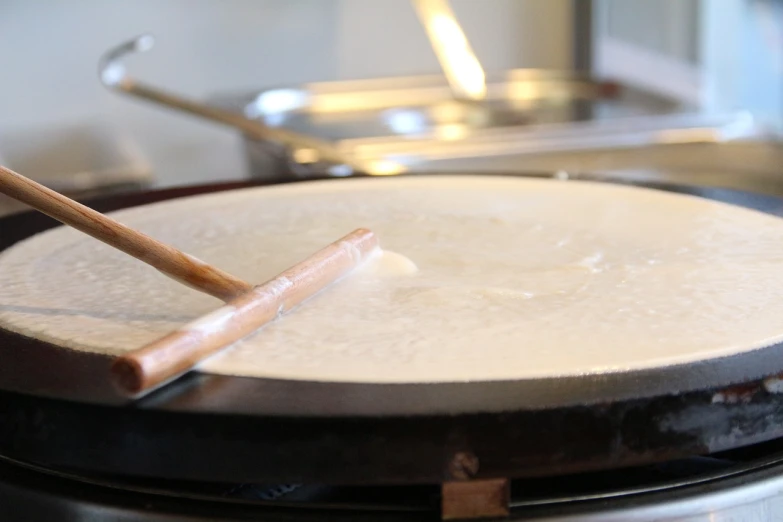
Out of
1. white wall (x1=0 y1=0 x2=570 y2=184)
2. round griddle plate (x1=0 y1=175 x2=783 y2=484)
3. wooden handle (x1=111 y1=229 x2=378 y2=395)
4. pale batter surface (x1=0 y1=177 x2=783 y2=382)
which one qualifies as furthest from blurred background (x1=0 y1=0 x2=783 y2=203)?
round griddle plate (x1=0 y1=175 x2=783 y2=484)

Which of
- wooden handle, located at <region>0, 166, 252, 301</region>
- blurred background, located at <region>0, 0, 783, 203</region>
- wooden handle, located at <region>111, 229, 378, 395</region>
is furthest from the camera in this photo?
blurred background, located at <region>0, 0, 783, 203</region>

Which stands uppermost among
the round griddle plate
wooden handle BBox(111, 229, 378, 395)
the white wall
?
the white wall

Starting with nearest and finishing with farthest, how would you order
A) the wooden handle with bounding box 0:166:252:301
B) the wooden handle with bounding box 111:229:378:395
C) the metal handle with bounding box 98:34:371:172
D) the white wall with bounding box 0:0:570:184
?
1. the wooden handle with bounding box 111:229:378:395
2. the wooden handle with bounding box 0:166:252:301
3. the metal handle with bounding box 98:34:371:172
4. the white wall with bounding box 0:0:570:184

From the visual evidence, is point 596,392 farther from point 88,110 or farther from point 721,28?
point 721,28

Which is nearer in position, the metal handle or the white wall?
the metal handle

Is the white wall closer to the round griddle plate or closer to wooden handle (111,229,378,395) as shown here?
wooden handle (111,229,378,395)

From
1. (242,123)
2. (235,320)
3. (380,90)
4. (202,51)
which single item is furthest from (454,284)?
(202,51)

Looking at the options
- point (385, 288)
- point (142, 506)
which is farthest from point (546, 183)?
point (142, 506)
